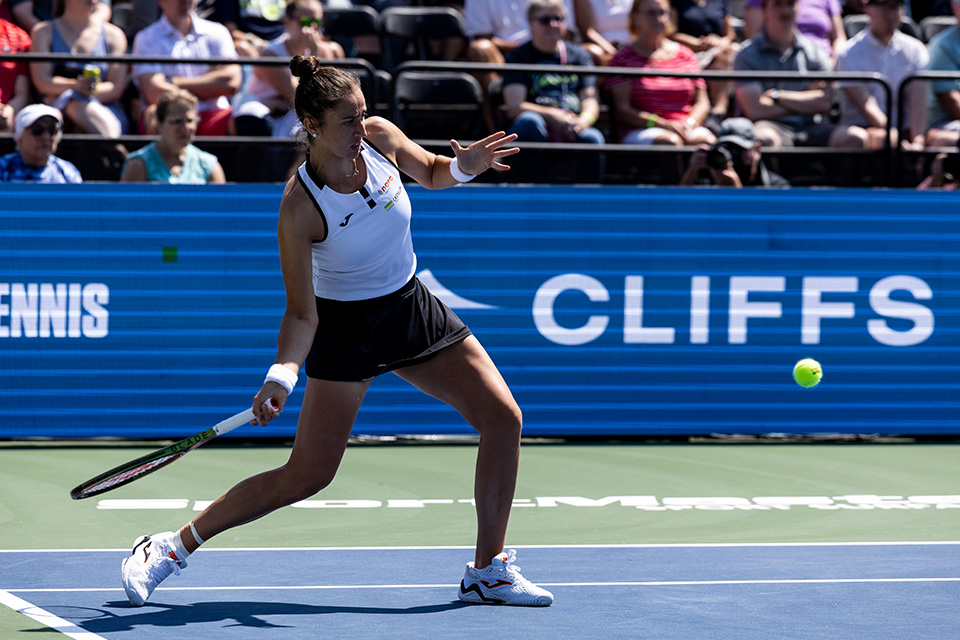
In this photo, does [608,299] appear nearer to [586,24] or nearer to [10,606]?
[586,24]

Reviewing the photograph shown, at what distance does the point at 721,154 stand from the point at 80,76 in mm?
4310

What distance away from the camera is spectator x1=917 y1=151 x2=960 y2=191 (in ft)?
30.3

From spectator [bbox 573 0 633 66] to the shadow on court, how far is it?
7.16 metres

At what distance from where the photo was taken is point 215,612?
4766 mm

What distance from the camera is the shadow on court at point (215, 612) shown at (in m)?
4.57

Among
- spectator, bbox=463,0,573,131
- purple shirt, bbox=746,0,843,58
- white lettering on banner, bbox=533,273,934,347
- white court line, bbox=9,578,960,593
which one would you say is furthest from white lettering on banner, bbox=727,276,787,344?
white court line, bbox=9,578,960,593

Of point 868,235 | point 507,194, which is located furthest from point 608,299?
point 868,235

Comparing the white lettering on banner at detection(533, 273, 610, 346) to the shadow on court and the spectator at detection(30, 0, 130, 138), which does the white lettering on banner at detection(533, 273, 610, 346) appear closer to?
the spectator at detection(30, 0, 130, 138)

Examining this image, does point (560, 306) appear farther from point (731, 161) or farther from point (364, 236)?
point (364, 236)

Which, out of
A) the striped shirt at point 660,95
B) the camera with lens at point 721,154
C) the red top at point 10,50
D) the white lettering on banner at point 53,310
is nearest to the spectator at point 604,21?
the striped shirt at point 660,95

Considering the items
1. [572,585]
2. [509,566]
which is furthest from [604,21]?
[509,566]

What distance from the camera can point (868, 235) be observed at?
8734 mm

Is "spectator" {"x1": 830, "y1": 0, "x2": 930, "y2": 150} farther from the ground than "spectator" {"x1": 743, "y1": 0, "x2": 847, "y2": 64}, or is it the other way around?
"spectator" {"x1": 743, "y1": 0, "x2": 847, "y2": 64}

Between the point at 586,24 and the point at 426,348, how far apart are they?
6.90m
